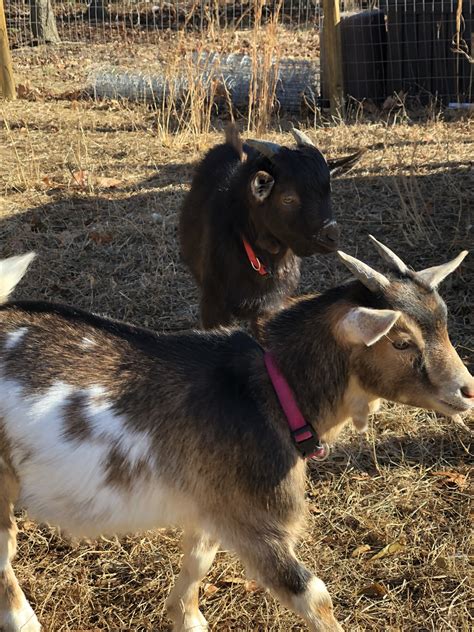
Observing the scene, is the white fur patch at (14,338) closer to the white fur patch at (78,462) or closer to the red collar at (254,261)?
the white fur patch at (78,462)

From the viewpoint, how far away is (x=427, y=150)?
8.05m

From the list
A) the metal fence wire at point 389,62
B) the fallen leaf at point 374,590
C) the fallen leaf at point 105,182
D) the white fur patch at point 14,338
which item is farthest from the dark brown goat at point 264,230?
the metal fence wire at point 389,62

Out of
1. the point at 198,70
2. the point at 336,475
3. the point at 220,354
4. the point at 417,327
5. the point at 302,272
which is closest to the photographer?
the point at 417,327

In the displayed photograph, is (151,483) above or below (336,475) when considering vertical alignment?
above

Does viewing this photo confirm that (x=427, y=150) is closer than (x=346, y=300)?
No

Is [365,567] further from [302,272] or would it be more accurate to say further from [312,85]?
[312,85]

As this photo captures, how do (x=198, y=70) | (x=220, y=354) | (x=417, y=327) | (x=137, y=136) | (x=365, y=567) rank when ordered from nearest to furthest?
(x=417, y=327), (x=220, y=354), (x=365, y=567), (x=198, y=70), (x=137, y=136)

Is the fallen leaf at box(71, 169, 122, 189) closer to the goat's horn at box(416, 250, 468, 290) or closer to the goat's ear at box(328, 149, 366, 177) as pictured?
the goat's ear at box(328, 149, 366, 177)

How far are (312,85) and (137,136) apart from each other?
7.75 ft

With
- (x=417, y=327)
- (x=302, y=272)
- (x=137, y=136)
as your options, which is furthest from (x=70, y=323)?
(x=137, y=136)

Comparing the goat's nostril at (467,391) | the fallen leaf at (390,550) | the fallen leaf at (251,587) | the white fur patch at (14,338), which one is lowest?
the fallen leaf at (251,587)

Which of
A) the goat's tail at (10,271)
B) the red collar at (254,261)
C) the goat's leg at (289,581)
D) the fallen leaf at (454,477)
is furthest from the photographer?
the red collar at (254,261)

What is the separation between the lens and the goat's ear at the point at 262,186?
180 inches

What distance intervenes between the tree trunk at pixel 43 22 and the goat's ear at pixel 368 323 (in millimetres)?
12769
